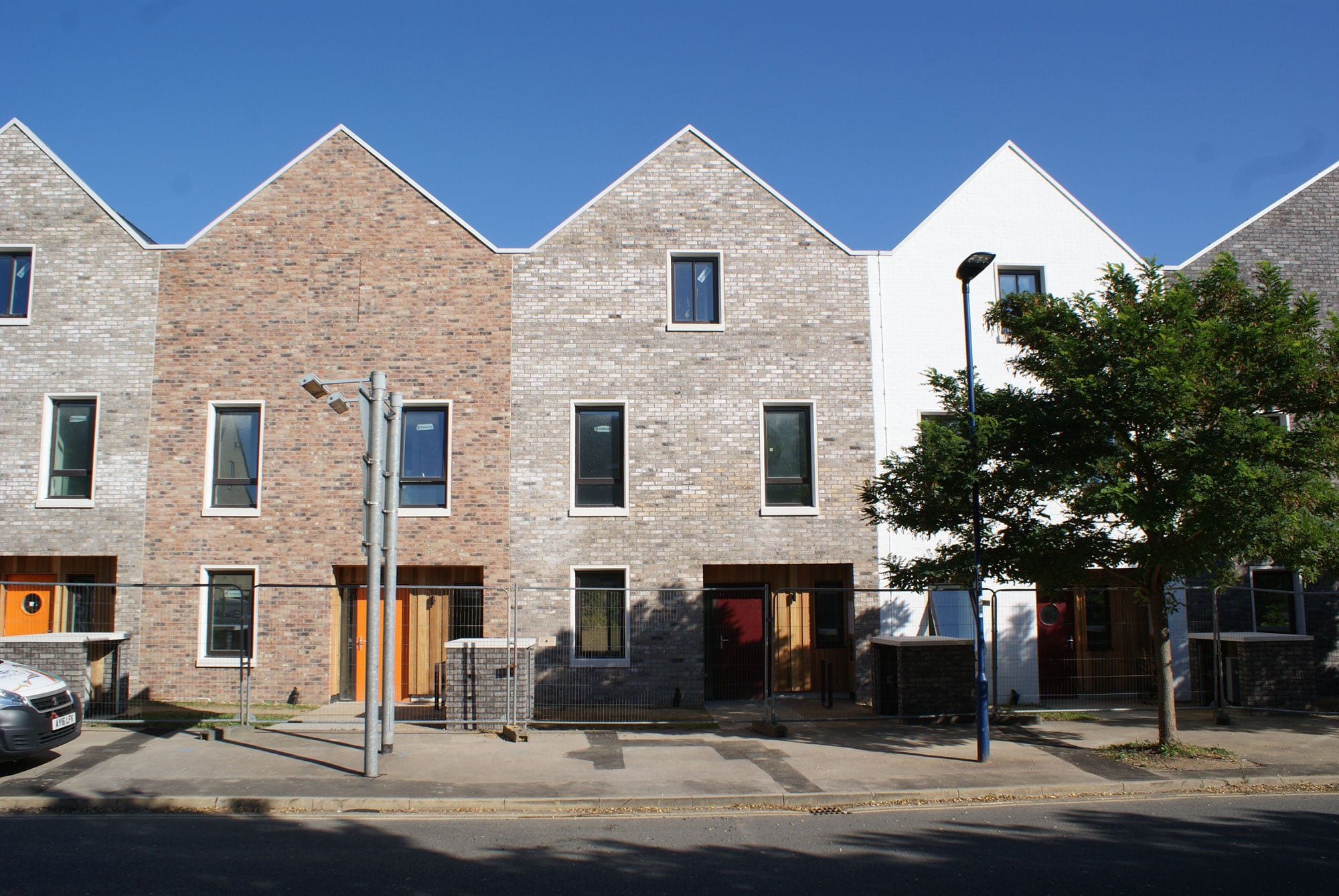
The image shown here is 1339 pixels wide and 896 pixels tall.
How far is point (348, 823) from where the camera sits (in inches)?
352

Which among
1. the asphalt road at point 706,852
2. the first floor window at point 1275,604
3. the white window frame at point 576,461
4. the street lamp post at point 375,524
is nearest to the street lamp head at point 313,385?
the street lamp post at point 375,524

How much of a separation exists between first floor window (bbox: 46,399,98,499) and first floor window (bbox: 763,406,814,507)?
1180 centimetres

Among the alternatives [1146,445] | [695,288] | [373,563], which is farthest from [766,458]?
[373,563]

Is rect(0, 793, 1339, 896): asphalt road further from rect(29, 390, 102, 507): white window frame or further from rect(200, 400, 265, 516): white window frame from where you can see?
rect(29, 390, 102, 507): white window frame

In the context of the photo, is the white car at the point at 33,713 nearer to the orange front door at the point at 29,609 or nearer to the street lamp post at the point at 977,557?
the orange front door at the point at 29,609

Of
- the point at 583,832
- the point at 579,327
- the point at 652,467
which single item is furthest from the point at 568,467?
the point at 583,832

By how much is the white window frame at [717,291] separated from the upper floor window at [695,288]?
0.01 metres

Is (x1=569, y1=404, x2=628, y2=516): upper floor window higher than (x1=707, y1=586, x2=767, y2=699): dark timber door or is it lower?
higher

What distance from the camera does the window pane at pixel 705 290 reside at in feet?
56.0

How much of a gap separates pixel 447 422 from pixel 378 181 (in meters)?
4.60

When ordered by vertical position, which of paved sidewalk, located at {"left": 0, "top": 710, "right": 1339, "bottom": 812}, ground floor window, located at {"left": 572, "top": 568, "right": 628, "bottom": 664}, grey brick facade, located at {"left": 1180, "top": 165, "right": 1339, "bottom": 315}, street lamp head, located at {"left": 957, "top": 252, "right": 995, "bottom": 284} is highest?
grey brick facade, located at {"left": 1180, "top": 165, "right": 1339, "bottom": 315}

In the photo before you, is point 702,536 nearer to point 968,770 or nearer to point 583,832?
point 968,770

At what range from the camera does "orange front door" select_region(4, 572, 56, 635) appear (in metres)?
16.5

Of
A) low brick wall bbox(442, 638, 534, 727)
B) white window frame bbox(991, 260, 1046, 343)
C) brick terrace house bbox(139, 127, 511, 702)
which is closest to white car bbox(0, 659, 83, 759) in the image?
brick terrace house bbox(139, 127, 511, 702)
